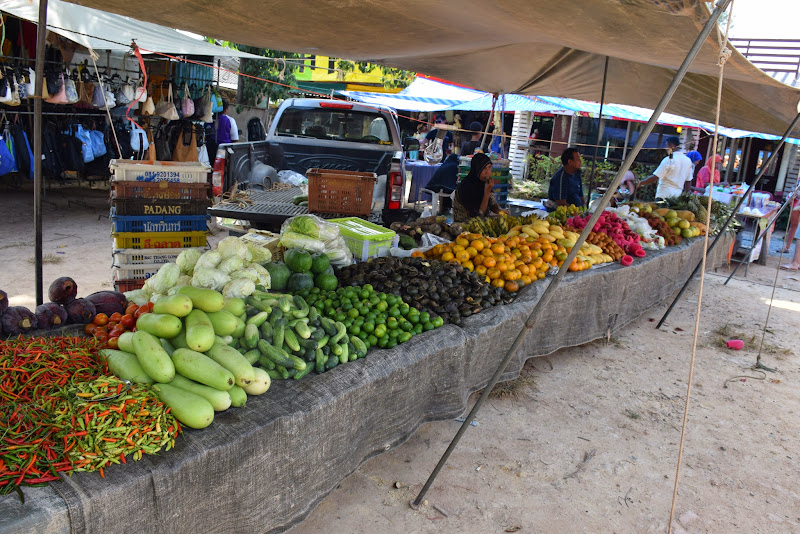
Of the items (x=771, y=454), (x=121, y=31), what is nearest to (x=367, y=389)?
(x=771, y=454)

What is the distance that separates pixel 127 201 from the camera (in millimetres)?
4516

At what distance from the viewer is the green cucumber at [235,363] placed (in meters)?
2.48

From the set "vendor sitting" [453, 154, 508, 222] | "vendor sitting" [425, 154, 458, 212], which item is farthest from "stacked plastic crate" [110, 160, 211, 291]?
"vendor sitting" [425, 154, 458, 212]

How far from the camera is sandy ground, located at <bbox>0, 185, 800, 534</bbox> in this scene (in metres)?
3.23

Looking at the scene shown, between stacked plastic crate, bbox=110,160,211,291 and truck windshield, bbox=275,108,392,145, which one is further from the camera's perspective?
truck windshield, bbox=275,108,392,145

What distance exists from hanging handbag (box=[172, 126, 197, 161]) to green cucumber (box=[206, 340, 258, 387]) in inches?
349

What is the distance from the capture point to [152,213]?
4641 mm

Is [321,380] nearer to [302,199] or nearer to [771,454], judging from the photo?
[771,454]

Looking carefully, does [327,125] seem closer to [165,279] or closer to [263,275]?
[263,275]

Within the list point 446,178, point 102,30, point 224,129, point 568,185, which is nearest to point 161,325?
point 446,178

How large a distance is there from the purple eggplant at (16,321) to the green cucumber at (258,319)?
114 cm

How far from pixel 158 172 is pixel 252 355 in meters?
2.62

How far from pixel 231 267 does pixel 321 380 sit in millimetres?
951

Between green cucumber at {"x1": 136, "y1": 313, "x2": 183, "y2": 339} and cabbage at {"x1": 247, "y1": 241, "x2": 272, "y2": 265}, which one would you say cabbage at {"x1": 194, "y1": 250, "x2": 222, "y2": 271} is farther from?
green cucumber at {"x1": 136, "y1": 313, "x2": 183, "y2": 339}
